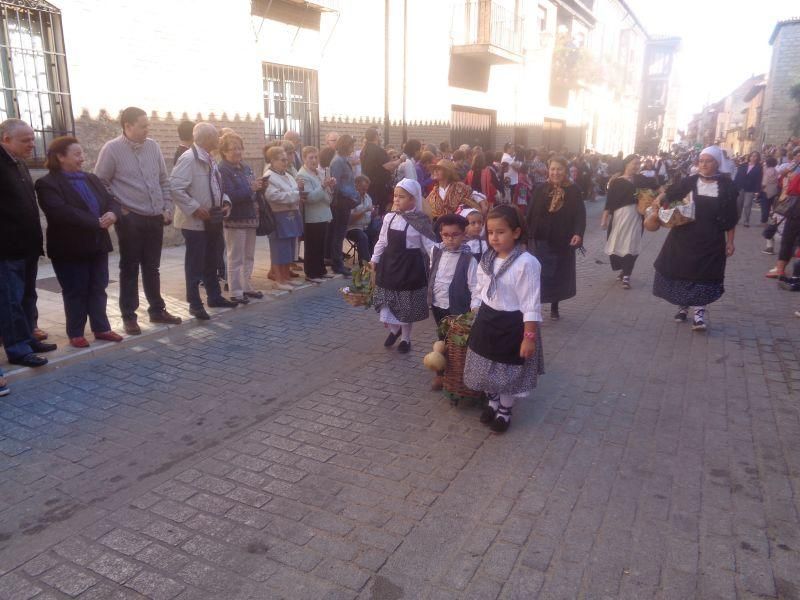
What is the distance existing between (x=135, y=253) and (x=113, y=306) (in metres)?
1.24

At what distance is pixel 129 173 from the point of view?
19.0ft

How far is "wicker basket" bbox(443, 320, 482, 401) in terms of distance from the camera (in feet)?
14.4

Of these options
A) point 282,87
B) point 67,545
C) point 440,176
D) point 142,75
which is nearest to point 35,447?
point 67,545

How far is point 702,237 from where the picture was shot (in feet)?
20.7

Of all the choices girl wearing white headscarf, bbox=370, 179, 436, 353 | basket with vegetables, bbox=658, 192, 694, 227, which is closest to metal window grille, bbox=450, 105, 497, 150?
basket with vegetables, bbox=658, 192, 694, 227

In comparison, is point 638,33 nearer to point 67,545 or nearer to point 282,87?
point 282,87

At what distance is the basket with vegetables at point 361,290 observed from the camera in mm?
5543

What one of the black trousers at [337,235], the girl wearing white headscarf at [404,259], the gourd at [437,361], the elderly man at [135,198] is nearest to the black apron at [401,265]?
the girl wearing white headscarf at [404,259]

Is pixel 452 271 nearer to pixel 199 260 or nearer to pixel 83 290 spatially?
pixel 199 260

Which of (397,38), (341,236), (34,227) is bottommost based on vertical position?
(341,236)

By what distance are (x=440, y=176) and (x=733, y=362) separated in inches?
130

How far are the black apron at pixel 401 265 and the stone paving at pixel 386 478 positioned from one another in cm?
73

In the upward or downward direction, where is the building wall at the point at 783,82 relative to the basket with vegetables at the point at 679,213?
upward

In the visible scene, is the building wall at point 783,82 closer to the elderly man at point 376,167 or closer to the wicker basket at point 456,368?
the elderly man at point 376,167
